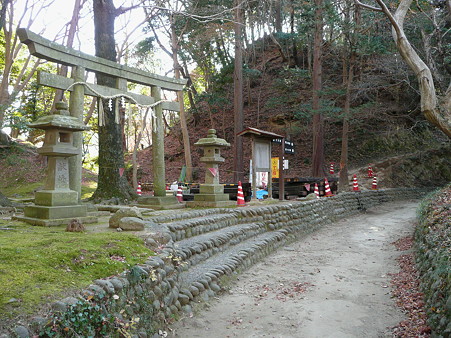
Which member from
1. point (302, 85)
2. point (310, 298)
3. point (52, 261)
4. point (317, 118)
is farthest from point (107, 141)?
point (302, 85)

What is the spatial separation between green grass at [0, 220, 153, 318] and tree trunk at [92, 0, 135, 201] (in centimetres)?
531

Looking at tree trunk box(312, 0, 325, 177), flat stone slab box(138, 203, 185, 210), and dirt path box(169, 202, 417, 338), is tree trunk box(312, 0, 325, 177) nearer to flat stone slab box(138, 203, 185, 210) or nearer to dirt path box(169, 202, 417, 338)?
dirt path box(169, 202, 417, 338)

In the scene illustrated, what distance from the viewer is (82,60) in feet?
24.4

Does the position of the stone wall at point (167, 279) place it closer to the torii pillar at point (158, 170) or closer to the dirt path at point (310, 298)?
the dirt path at point (310, 298)

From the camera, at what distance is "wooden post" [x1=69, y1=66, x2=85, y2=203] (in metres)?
7.13

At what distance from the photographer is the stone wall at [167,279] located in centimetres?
284

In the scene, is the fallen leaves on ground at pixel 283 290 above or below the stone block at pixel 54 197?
below

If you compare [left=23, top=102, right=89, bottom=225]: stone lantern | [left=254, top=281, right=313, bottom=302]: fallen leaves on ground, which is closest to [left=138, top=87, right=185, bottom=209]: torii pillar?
[left=23, top=102, right=89, bottom=225]: stone lantern

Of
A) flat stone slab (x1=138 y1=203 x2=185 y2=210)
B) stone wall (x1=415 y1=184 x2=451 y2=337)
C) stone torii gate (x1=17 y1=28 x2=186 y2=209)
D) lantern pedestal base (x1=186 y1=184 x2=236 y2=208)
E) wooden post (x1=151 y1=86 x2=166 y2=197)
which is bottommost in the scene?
stone wall (x1=415 y1=184 x2=451 y2=337)

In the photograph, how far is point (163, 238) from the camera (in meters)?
5.45

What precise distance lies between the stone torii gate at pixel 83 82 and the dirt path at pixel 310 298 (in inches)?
156

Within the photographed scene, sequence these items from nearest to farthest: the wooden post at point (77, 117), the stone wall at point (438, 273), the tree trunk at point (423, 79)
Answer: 1. the stone wall at point (438, 273)
2. the wooden post at point (77, 117)
3. the tree trunk at point (423, 79)

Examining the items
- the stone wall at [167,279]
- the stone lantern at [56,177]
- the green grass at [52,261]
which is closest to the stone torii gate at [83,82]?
the stone lantern at [56,177]

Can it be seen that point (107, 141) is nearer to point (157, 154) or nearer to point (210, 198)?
point (157, 154)
